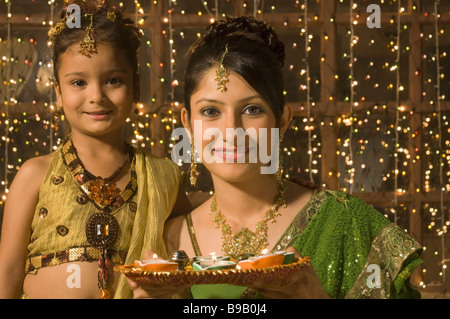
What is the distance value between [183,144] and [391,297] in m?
1.45

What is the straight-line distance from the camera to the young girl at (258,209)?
150 cm

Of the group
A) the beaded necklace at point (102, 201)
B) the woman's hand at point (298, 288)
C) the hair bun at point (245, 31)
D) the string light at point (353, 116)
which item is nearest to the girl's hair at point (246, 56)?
the hair bun at point (245, 31)

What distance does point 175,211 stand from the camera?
5.70 feet

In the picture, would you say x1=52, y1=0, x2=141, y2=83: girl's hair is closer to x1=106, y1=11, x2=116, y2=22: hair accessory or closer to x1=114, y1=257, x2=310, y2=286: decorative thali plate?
x1=106, y1=11, x2=116, y2=22: hair accessory

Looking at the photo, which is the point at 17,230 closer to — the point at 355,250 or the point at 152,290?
the point at 152,290

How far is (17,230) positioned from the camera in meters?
1.64

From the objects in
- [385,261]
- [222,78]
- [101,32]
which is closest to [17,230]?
[101,32]

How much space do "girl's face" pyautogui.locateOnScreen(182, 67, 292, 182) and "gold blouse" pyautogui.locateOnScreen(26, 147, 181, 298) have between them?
192mm

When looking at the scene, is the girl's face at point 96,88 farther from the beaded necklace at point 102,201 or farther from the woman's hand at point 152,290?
the woman's hand at point 152,290

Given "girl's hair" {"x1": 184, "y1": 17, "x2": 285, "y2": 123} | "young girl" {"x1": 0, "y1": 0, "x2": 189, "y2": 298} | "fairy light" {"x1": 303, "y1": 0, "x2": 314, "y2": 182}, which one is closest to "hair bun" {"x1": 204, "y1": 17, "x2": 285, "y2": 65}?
"girl's hair" {"x1": 184, "y1": 17, "x2": 285, "y2": 123}

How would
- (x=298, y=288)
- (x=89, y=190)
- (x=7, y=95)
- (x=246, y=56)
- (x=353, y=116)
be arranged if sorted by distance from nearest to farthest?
(x=298, y=288)
(x=246, y=56)
(x=89, y=190)
(x=7, y=95)
(x=353, y=116)

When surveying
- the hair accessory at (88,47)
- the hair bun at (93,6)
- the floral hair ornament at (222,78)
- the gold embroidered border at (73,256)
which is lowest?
the gold embroidered border at (73,256)

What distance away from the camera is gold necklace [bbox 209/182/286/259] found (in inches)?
60.4

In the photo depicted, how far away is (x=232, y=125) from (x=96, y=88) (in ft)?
1.14
